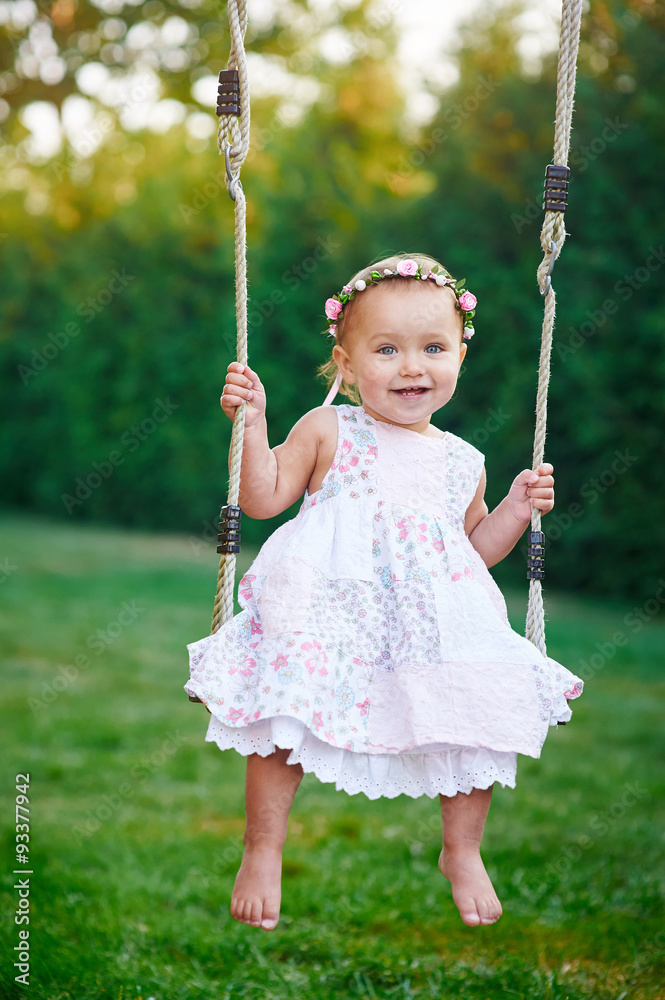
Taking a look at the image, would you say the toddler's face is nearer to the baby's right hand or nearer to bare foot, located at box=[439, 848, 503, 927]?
the baby's right hand

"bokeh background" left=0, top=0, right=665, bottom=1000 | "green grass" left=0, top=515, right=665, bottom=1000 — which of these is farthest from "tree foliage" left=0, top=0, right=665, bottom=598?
"green grass" left=0, top=515, right=665, bottom=1000

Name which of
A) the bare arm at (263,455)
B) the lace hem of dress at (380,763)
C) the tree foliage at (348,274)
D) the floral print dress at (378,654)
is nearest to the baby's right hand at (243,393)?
the bare arm at (263,455)

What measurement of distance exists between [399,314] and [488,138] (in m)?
7.82

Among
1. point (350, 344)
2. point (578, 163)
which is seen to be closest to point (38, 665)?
point (350, 344)

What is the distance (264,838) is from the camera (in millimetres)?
2152

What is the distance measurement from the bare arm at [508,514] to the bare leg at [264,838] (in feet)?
2.42

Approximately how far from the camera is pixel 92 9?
26.2 ft

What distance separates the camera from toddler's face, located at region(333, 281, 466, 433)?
93.4 inches

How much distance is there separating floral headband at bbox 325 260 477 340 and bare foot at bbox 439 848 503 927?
1176mm

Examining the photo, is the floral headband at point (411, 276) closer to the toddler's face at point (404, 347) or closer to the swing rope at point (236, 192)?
the toddler's face at point (404, 347)

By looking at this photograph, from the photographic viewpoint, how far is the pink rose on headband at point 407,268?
2354mm

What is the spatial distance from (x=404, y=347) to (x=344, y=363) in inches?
7.4

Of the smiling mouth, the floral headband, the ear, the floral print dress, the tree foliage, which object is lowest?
the floral print dress

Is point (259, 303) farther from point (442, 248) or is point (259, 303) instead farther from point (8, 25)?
point (8, 25)
